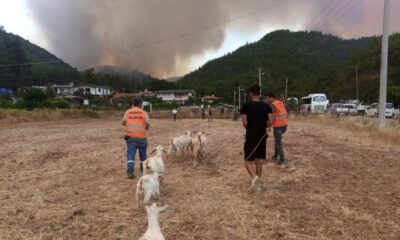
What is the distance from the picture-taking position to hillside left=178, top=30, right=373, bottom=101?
9624 centimetres

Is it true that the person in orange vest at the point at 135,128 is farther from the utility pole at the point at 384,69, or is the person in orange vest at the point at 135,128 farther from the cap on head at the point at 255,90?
the utility pole at the point at 384,69

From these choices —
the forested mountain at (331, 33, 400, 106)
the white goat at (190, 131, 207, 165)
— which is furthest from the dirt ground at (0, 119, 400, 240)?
the forested mountain at (331, 33, 400, 106)

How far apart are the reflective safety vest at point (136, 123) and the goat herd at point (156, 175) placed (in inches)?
22.5

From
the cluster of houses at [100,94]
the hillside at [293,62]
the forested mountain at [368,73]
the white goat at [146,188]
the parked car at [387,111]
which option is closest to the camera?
the white goat at [146,188]

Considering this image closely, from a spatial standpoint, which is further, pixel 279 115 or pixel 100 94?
pixel 100 94

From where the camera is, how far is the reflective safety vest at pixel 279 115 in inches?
367

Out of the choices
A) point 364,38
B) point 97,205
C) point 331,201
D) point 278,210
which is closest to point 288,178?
point 331,201

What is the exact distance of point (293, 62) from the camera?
11588 cm

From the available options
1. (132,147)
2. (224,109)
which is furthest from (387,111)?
(132,147)

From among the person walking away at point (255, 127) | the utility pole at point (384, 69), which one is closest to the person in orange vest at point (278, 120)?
the person walking away at point (255, 127)

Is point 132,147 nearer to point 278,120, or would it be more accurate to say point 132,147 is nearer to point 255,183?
point 255,183

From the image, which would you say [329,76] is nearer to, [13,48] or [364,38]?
[364,38]

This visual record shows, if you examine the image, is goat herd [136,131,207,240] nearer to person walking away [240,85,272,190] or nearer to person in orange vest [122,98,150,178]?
person in orange vest [122,98,150,178]

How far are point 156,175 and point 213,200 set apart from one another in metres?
1.14
